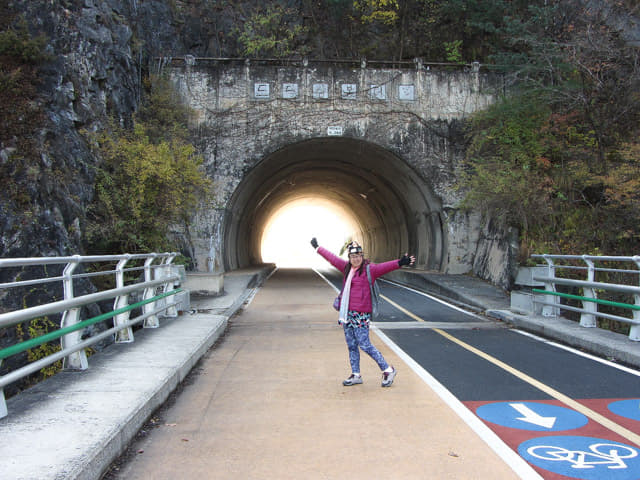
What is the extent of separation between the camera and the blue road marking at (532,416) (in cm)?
507

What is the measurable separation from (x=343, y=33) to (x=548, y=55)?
517 inches

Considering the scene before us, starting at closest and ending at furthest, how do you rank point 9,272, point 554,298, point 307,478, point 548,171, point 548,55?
point 307,478
point 554,298
point 9,272
point 548,55
point 548,171

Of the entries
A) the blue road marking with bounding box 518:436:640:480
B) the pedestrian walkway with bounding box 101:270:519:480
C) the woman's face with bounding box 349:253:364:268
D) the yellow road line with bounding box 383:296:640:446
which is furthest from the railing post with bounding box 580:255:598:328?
the blue road marking with bounding box 518:436:640:480

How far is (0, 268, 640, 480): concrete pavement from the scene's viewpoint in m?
4.01

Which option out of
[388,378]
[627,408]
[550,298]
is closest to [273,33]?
[550,298]

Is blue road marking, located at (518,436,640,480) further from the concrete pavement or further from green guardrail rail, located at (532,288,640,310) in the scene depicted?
green guardrail rail, located at (532,288,640,310)

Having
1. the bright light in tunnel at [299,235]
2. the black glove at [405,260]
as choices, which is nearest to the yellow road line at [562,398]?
the black glove at [405,260]

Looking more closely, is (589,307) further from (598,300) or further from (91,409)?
(91,409)

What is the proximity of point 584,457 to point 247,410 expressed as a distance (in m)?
3.08

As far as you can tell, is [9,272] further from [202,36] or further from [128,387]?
[202,36]

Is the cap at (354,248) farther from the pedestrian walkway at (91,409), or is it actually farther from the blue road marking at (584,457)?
the blue road marking at (584,457)

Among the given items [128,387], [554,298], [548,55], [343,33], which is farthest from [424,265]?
[128,387]

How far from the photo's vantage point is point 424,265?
1030 inches

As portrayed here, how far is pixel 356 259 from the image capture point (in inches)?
261
